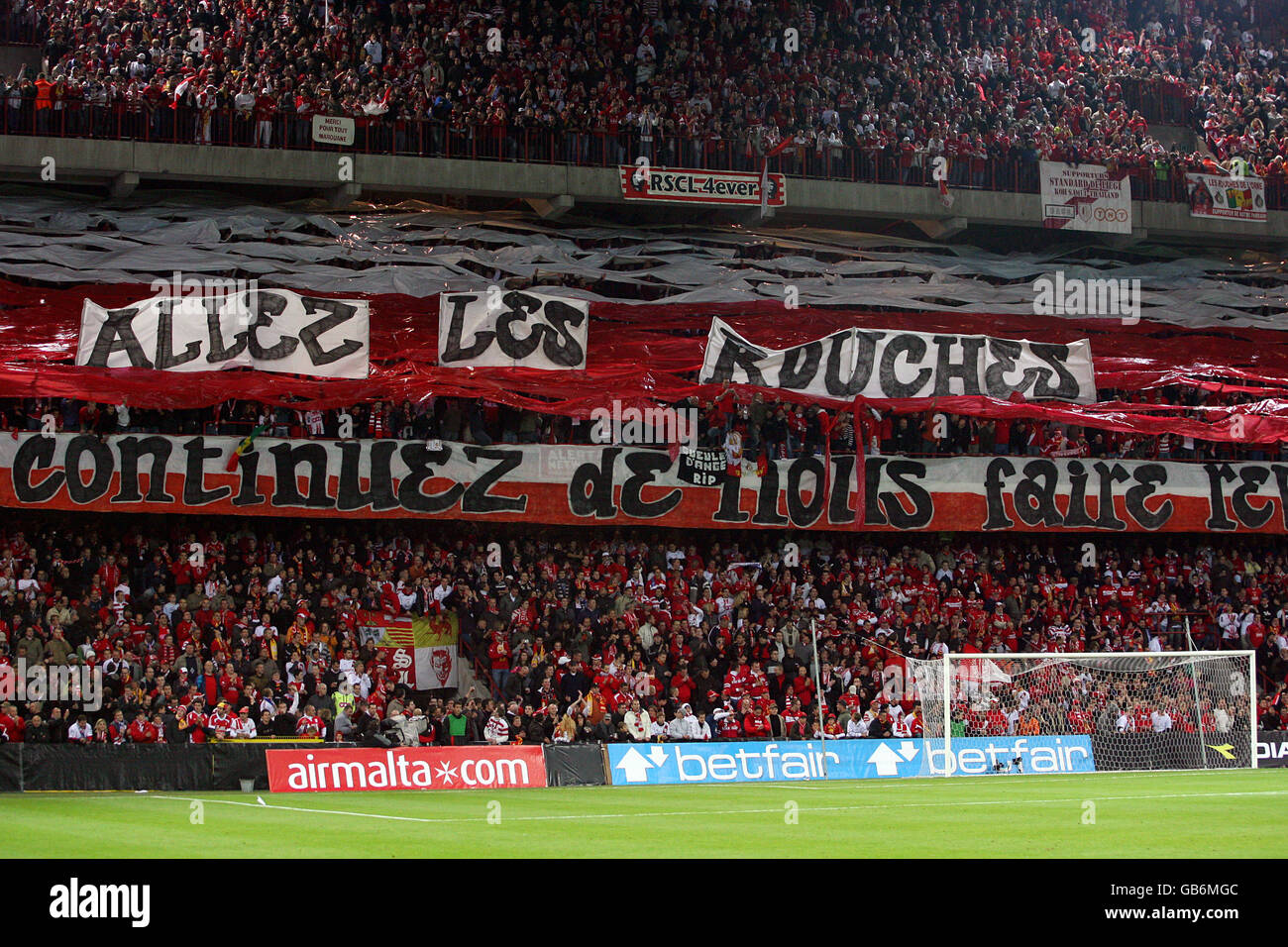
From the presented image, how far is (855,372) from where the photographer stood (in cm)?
3123

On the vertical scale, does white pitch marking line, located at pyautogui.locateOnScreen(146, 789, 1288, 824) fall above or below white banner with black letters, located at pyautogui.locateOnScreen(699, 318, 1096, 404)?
below

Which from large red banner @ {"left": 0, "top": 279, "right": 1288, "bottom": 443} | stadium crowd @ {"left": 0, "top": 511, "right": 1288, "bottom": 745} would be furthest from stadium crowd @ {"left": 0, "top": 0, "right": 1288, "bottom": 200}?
stadium crowd @ {"left": 0, "top": 511, "right": 1288, "bottom": 745}

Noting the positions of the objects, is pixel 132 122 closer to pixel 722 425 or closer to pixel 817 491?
pixel 722 425

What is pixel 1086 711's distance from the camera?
95.1ft

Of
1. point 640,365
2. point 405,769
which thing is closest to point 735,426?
point 640,365

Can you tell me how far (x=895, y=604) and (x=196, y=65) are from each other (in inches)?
772

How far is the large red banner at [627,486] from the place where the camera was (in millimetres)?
29953

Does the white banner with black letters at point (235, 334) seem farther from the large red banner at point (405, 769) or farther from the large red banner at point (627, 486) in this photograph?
the large red banner at point (405, 769)

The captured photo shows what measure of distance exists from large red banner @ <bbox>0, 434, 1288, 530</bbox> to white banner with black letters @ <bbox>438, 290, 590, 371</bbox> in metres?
2.33

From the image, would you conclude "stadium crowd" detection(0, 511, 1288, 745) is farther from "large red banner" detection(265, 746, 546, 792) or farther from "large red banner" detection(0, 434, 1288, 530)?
"large red banner" detection(265, 746, 546, 792)

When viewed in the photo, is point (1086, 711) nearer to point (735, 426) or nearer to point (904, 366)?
point (904, 366)

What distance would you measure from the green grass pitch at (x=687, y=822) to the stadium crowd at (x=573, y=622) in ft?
13.8

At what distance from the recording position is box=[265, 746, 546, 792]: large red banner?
76.9 feet

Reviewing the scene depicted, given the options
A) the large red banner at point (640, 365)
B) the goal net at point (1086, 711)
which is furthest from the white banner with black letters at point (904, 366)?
the goal net at point (1086, 711)
